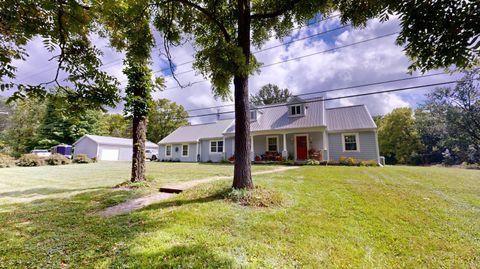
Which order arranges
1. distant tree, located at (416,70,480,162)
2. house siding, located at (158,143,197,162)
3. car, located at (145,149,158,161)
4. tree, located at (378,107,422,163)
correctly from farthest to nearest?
car, located at (145,149,158,161), tree, located at (378,107,422,163), house siding, located at (158,143,197,162), distant tree, located at (416,70,480,162)

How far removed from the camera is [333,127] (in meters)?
15.9

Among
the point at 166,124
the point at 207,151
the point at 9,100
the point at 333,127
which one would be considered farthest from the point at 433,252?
the point at 166,124

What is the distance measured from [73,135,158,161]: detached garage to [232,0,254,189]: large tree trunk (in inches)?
1056

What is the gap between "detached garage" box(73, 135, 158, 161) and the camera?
26.9 metres

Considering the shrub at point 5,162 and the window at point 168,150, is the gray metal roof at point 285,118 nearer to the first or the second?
the window at point 168,150

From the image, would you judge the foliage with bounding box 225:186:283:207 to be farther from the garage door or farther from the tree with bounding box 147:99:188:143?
the tree with bounding box 147:99:188:143

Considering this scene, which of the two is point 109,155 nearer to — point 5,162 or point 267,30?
point 5,162

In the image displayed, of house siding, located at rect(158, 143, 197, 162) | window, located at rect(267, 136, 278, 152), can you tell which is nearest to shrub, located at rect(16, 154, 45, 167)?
house siding, located at rect(158, 143, 197, 162)

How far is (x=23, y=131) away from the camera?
32188 millimetres

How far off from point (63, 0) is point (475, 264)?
5.69 meters

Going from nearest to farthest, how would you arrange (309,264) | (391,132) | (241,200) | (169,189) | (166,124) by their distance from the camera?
(309,264)
(241,200)
(169,189)
(391,132)
(166,124)

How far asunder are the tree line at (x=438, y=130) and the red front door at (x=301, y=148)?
12.7 m

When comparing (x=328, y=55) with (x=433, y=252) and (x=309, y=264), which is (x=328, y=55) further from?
(x=309, y=264)

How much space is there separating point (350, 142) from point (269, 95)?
75.7 feet
